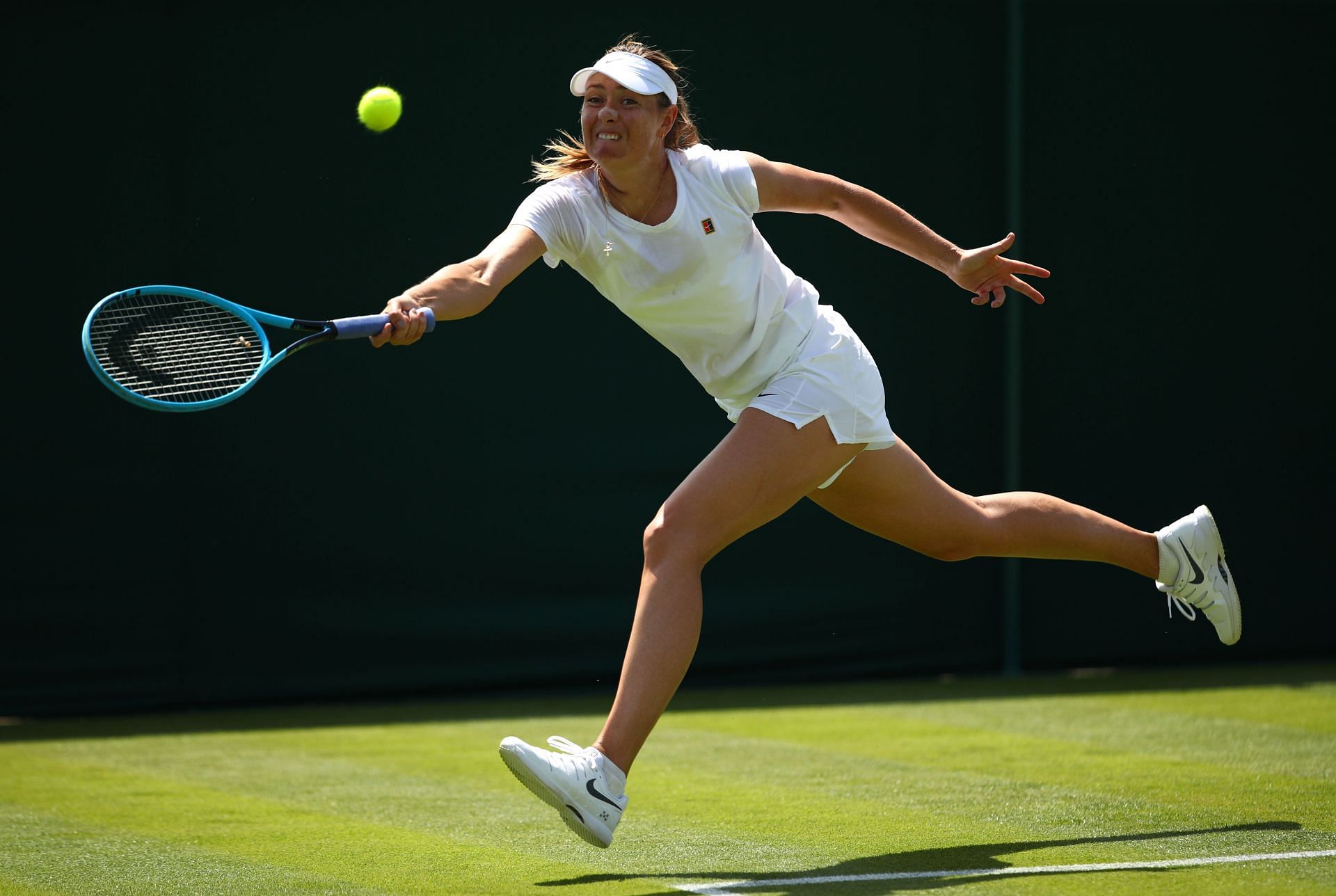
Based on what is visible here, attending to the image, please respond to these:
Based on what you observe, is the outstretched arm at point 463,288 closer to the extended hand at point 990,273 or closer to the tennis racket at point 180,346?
the tennis racket at point 180,346

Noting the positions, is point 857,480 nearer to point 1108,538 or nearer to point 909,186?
point 1108,538

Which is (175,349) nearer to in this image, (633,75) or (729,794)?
(633,75)

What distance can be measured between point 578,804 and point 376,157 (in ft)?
12.0

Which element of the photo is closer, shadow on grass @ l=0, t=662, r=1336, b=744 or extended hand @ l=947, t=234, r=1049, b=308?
extended hand @ l=947, t=234, r=1049, b=308

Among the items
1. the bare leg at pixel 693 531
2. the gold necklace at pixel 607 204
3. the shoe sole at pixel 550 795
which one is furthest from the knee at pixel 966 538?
the shoe sole at pixel 550 795

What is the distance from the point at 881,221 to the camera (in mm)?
3830

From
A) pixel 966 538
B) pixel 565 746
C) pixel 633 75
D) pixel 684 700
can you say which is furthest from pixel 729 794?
pixel 684 700

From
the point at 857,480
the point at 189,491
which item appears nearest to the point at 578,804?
the point at 857,480

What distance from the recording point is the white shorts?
3586 mm

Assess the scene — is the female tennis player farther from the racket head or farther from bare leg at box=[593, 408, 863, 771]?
the racket head

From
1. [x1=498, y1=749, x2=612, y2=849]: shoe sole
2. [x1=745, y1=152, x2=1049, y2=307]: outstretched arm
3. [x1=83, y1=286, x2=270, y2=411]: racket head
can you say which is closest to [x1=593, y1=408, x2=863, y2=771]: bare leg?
[x1=498, y1=749, x2=612, y2=849]: shoe sole

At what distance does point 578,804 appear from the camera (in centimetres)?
315

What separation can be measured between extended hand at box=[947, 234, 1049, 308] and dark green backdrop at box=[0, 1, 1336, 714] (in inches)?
105

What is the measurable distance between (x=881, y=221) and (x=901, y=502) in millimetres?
641
